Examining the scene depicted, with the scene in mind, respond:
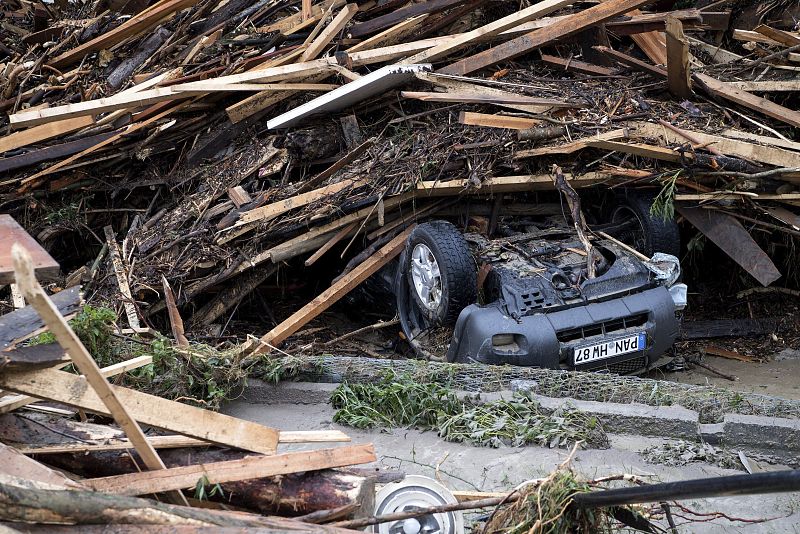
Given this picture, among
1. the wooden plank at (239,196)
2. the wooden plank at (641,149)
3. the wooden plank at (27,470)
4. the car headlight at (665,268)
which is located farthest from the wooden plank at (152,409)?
the wooden plank at (239,196)

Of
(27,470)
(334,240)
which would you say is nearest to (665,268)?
(334,240)

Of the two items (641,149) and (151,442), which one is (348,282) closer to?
(641,149)

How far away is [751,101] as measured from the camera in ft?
27.1

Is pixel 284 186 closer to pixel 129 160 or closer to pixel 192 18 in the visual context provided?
pixel 129 160

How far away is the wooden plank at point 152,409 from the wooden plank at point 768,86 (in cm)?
641

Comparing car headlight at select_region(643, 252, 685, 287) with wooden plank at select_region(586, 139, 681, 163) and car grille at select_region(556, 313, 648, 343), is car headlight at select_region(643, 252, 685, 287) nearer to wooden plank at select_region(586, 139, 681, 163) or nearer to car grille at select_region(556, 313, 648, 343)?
car grille at select_region(556, 313, 648, 343)

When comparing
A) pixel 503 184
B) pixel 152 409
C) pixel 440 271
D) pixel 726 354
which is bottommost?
pixel 726 354

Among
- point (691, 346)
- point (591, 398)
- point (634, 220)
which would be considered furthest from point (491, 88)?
point (591, 398)

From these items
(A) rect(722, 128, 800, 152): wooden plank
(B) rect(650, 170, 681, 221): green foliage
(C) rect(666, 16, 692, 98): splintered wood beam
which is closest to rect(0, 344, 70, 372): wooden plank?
(B) rect(650, 170, 681, 221): green foliage

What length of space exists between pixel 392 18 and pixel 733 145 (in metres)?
3.92

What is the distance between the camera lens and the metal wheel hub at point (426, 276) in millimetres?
7477

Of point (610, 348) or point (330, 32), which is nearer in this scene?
point (610, 348)

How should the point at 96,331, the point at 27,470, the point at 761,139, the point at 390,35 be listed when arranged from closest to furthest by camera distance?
the point at 27,470
the point at 96,331
the point at 761,139
the point at 390,35

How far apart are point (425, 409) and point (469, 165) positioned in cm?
306
